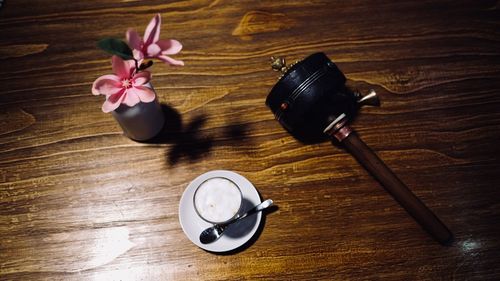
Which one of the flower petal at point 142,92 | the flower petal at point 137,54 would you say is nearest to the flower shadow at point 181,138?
the flower petal at point 142,92

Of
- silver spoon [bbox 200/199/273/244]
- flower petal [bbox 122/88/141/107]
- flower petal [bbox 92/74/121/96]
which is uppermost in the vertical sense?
flower petal [bbox 92/74/121/96]

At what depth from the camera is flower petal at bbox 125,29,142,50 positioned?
0.79m

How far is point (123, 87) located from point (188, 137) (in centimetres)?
33

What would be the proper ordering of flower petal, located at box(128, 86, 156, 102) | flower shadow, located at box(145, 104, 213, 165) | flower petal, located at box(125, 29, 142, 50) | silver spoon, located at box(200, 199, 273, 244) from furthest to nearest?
flower shadow, located at box(145, 104, 213, 165), silver spoon, located at box(200, 199, 273, 244), flower petal, located at box(128, 86, 156, 102), flower petal, located at box(125, 29, 142, 50)

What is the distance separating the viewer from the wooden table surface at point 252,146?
1.03m

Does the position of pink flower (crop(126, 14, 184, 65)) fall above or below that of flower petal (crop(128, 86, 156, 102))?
above

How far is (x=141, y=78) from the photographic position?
88 cm

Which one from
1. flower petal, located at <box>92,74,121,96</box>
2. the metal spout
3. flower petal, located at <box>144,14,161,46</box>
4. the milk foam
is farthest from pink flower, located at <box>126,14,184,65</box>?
the metal spout

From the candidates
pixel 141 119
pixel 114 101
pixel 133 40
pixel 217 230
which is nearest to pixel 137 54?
pixel 133 40

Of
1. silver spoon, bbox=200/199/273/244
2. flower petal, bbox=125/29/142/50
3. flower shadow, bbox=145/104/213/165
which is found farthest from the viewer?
flower shadow, bbox=145/104/213/165

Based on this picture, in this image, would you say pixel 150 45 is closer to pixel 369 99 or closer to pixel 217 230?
pixel 217 230

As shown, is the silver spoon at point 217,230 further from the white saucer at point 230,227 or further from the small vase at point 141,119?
the small vase at point 141,119

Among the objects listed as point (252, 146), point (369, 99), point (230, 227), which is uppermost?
point (369, 99)

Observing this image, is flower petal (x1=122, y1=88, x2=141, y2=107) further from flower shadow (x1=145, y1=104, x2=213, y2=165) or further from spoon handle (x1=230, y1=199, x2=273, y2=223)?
spoon handle (x1=230, y1=199, x2=273, y2=223)
